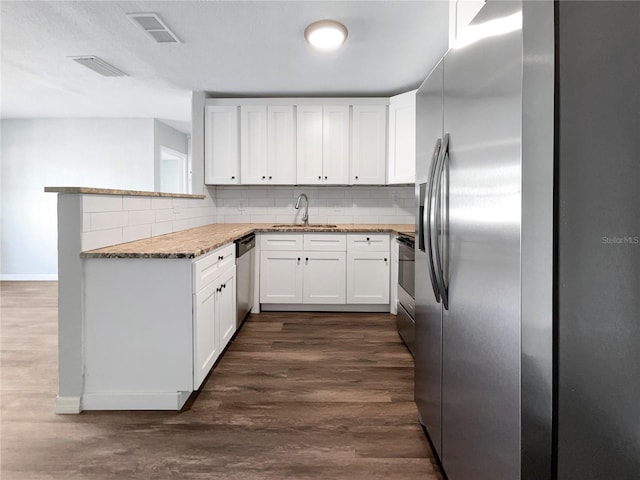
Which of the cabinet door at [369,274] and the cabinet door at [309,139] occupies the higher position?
the cabinet door at [309,139]

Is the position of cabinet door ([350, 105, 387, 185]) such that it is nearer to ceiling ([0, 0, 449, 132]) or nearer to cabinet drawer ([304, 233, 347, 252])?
ceiling ([0, 0, 449, 132])

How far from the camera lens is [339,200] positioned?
4.85m

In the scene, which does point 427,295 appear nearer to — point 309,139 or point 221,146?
point 309,139

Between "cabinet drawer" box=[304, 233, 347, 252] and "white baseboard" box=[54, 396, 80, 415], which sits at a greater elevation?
"cabinet drawer" box=[304, 233, 347, 252]

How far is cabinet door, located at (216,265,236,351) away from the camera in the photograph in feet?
8.96

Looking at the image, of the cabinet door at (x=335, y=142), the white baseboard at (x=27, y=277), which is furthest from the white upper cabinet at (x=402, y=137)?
the white baseboard at (x=27, y=277)

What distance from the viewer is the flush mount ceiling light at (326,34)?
284 centimetres

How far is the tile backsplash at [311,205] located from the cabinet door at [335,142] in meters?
0.37

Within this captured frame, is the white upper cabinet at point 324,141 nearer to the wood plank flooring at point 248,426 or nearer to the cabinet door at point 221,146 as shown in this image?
the cabinet door at point 221,146

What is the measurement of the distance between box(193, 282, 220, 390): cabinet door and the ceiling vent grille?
253 centimetres

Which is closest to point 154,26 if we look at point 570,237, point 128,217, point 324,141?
point 128,217

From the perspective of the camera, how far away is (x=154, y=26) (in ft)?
9.66

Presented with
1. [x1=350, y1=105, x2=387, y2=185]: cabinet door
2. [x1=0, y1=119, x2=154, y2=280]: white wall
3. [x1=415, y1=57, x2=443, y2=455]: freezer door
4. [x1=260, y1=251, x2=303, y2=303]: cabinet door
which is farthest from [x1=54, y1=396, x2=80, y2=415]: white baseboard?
[x1=0, y1=119, x2=154, y2=280]: white wall

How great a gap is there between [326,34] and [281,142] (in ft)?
5.55
